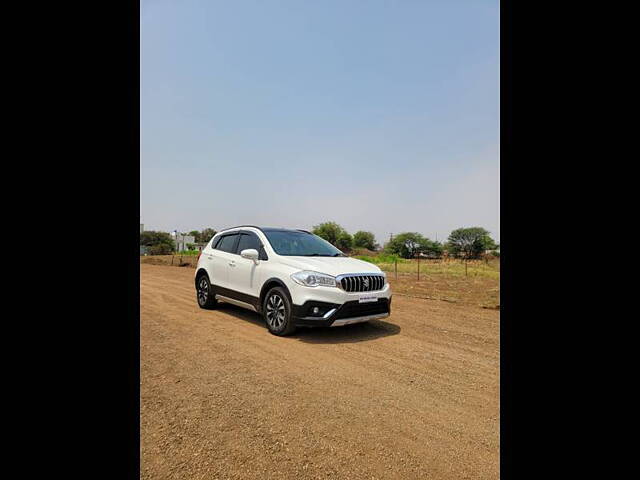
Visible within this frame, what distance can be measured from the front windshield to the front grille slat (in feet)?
3.69

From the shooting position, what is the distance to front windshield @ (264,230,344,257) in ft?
19.1

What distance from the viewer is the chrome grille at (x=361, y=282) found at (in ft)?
15.9

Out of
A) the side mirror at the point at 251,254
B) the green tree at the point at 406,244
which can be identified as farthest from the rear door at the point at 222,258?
the green tree at the point at 406,244

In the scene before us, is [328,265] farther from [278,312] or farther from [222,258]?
[222,258]

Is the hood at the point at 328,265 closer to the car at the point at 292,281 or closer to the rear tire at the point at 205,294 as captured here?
the car at the point at 292,281

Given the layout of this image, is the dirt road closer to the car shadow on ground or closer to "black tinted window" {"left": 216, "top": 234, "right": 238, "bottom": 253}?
the car shadow on ground

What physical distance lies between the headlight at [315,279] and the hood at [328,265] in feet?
0.24

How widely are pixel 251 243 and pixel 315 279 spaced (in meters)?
1.89

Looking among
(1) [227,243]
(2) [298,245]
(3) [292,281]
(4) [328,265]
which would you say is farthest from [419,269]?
(3) [292,281]

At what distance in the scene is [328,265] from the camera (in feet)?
16.8
